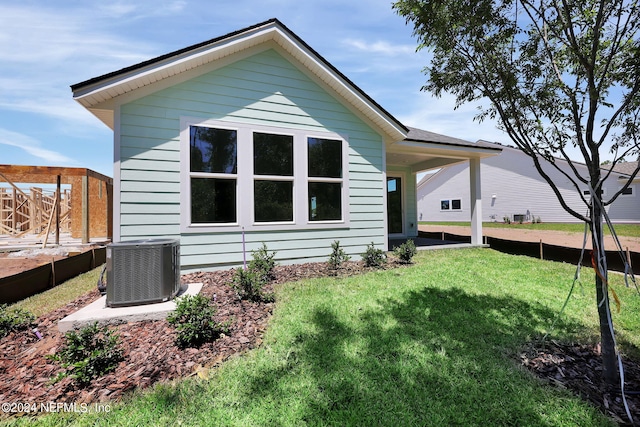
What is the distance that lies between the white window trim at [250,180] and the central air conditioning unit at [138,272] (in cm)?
162

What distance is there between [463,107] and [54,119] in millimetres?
16130

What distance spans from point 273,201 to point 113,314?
3.34 meters

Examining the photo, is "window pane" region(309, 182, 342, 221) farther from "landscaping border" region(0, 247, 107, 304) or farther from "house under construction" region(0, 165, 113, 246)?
"house under construction" region(0, 165, 113, 246)

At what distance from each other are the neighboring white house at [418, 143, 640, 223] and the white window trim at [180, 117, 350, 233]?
19.6m

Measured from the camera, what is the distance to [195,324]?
2895 millimetres

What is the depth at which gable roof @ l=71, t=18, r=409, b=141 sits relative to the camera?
4559mm

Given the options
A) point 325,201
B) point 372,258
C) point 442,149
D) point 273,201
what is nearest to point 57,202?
point 273,201

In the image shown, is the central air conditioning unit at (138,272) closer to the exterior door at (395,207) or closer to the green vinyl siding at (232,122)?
the green vinyl siding at (232,122)

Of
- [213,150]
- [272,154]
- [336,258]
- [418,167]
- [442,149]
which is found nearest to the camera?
[213,150]

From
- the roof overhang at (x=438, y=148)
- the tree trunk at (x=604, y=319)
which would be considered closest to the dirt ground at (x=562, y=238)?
the roof overhang at (x=438, y=148)

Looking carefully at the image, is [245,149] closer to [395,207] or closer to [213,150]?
[213,150]

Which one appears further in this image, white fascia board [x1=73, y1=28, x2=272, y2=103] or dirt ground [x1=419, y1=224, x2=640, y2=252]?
dirt ground [x1=419, y1=224, x2=640, y2=252]

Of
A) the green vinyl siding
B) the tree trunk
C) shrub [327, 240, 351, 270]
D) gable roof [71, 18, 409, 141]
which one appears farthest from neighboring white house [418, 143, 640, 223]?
the tree trunk

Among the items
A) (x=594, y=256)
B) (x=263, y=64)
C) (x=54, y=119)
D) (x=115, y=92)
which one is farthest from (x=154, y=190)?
(x=54, y=119)
